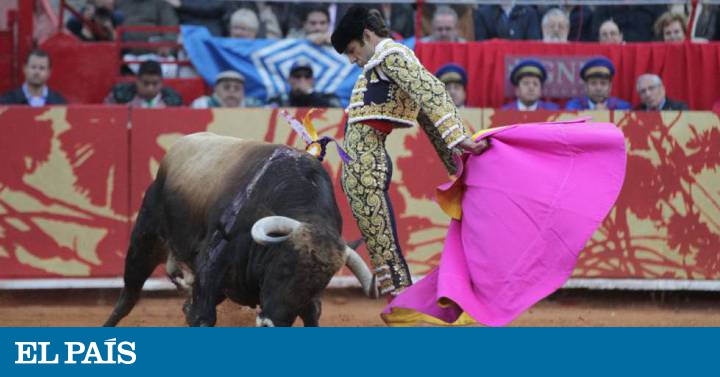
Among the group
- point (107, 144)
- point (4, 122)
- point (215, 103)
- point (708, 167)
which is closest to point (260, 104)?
point (215, 103)

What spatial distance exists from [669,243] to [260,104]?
2.93m

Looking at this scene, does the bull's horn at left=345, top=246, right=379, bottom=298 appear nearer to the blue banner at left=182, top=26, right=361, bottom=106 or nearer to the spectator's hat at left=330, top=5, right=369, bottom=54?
the spectator's hat at left=330, top=5, right=369, bottom=54

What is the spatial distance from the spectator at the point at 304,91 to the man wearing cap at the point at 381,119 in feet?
10.5

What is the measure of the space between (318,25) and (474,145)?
Answer: 160 inches

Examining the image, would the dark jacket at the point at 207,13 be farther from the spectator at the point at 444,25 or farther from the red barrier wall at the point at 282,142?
the spectator at the point at 444,25

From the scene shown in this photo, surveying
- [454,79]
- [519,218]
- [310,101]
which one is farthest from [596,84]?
[519,218]

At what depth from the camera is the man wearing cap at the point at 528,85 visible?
8.71 metres

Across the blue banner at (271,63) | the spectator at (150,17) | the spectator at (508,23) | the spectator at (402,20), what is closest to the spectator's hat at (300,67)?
the blue banner at (271,63)

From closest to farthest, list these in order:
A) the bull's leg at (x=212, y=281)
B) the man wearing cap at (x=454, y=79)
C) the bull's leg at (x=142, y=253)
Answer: the bull's leg at (x=212, y=281), the bull's leg at (x=142, y=253), the man wearing cap at (x=454, y=79)

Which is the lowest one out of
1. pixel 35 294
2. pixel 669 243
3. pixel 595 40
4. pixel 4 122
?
pixel 35 294

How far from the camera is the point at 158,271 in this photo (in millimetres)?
8500

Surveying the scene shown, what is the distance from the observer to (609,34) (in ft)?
30.4

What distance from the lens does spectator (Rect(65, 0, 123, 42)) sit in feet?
31.9

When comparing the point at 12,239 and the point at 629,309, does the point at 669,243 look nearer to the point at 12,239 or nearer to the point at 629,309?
the point at 629,309
